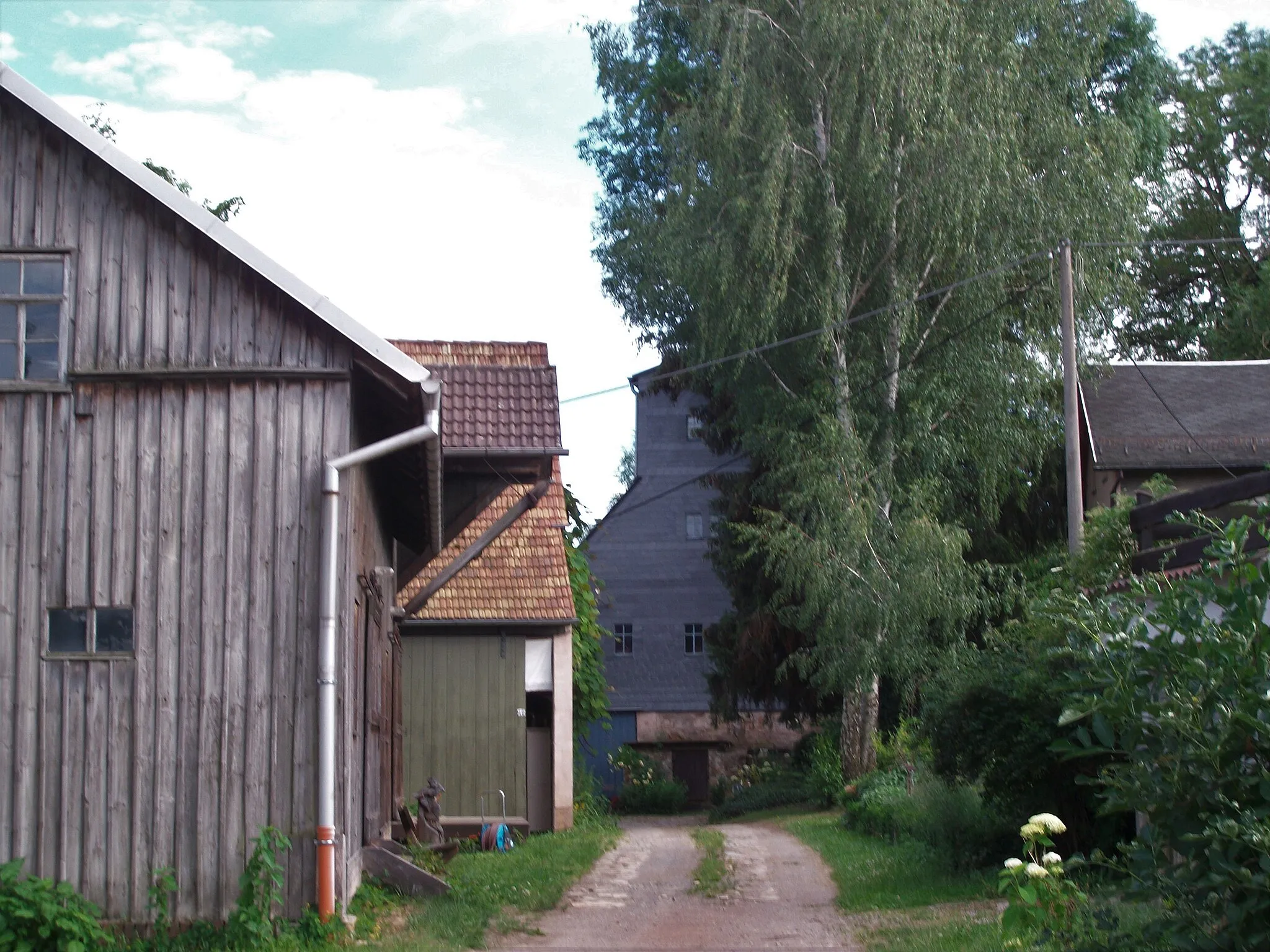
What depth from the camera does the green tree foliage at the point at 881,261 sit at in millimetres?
23812

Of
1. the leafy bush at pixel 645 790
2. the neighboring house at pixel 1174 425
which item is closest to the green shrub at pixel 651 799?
the leafy bush at pixel 645 790

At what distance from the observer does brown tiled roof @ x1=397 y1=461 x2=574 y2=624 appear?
64.6 ft

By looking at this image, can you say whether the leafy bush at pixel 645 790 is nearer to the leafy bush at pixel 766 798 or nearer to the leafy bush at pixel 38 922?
the leafy bush at pixel 766 798

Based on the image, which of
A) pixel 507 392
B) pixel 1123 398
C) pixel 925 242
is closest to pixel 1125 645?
pixel 507 392

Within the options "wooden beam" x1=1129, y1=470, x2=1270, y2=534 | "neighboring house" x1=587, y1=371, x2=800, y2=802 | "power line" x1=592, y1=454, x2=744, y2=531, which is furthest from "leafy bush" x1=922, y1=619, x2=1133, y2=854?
"neighboring house" x1=587, y1=371, x2=800, y2=802

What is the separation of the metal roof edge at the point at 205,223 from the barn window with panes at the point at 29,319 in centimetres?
83

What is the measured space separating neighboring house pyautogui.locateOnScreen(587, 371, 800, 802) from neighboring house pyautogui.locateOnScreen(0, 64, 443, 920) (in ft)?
103

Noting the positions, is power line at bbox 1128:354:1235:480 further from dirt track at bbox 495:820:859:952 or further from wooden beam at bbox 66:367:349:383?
wooden beam at bbox 66:367:349:383

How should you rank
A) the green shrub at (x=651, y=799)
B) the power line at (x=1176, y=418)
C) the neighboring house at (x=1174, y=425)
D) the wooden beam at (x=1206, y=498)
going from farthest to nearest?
the green shrub at (x=651, y=799) → the neighboring house at (x=1174, y=425) → the power line at (x=1176, y=418) → the wooden beam at (x=1206, y=498)

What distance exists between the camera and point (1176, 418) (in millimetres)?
27109

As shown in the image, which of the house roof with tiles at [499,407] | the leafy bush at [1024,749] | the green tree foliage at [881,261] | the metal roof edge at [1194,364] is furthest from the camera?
the metal roof edge at [1194,364]

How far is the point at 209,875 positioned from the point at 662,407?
33.0 m

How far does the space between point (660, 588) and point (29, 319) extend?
3331 centimetres

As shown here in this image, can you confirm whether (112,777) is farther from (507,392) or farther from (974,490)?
(974,490)
